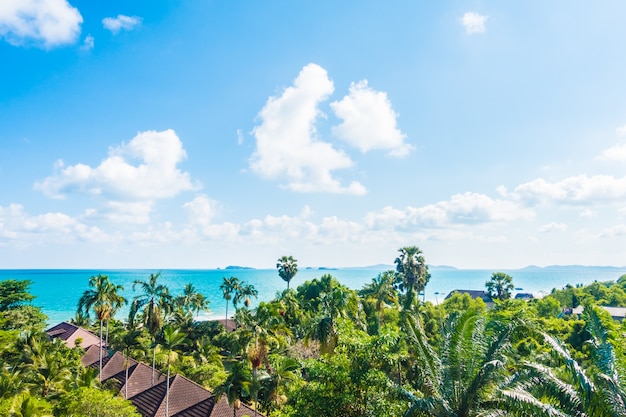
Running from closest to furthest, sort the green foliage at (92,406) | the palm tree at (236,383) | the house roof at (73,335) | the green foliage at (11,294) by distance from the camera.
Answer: the green foliage at (92,406) → the palm tree at (236,383) → the house roof at (73,335) → the green foliage at (11,294)

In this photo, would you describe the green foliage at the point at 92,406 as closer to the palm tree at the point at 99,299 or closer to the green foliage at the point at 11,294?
the palm tree at the point at 99,299

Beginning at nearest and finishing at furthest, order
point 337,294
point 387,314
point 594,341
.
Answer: point 594,341
point 337,294
point 387,314

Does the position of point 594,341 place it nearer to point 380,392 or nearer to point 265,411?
point 380,392

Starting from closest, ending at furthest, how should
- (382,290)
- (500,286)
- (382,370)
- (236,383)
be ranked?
(382,370)
(236,383)
(382,290)
(500,286)

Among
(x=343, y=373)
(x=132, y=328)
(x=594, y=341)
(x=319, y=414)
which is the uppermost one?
(x=594, y=341)

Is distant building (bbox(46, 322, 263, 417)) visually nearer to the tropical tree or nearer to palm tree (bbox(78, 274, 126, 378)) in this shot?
palm tree (bbox(78, 274, 126, 378))

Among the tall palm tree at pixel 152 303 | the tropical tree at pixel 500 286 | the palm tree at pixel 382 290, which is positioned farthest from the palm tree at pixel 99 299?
the tropical tree at pixel 500 286

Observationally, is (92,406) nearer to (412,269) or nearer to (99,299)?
(99,299)

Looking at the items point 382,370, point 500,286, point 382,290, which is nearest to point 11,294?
point 382,290

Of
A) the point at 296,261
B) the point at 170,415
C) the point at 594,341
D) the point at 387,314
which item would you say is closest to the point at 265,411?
the point at 170,415

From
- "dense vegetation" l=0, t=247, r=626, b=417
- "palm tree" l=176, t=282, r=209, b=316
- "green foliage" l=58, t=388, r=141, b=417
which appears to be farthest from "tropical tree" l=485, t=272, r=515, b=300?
"green foliage" l=58, t=388, r=141, b=417

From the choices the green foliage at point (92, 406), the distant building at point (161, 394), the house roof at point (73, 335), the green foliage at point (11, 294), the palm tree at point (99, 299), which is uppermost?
the palm tree at point (99, 299)
